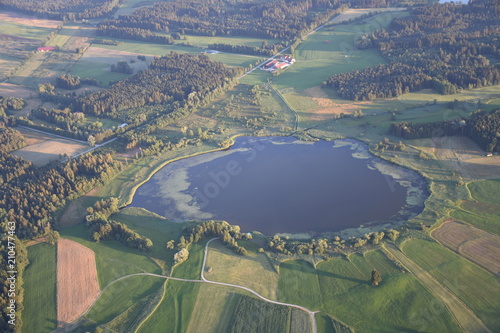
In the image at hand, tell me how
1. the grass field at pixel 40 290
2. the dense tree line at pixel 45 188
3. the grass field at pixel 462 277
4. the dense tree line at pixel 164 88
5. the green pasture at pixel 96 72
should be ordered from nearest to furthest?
1. the grass field at pixel 462 277
2. the grass field at pixel 40 290
3. the dense tree line at pixel 45 188
4. the dense tree line at pixel 164 88
5. the green pasture at pixel 96 72

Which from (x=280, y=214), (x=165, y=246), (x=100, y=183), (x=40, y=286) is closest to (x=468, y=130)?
(x=280, y=214)

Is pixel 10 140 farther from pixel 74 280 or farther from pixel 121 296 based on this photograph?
pixel 121 296

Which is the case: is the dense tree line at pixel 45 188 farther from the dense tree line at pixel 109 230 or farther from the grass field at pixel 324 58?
the grass field at pixel 324 58

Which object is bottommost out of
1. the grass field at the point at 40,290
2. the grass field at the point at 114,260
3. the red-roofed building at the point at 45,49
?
the grass field at the point at 40,290

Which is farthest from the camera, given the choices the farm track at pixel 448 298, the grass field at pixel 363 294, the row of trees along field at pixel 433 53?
the row of trees along field at pixel 433 53

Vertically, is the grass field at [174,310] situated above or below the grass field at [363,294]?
below

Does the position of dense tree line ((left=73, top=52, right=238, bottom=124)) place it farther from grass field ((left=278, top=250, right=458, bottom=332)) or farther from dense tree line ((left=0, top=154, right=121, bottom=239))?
grass field ((left=278, top=250, right=458, bottom=332))

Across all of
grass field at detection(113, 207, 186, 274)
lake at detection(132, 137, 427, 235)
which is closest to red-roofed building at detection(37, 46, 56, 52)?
lake at detection(132, 137, 427, 235)

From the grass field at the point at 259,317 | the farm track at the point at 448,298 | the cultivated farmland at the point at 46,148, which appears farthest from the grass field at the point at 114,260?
the farm track at the point at 448,298
